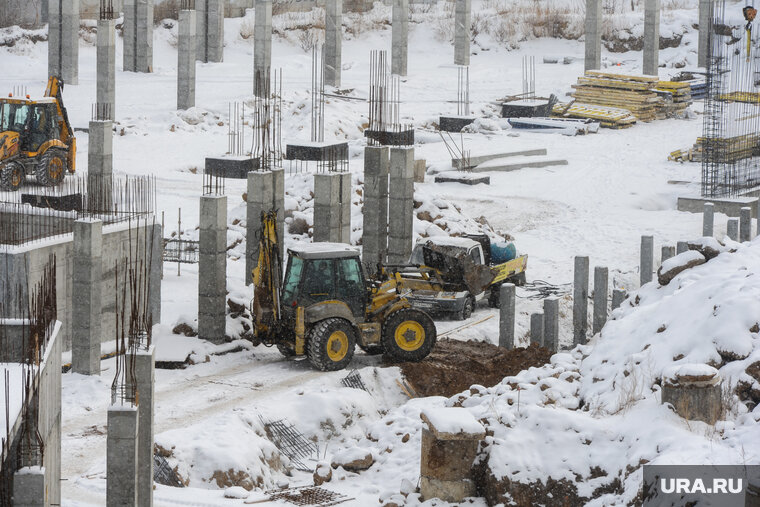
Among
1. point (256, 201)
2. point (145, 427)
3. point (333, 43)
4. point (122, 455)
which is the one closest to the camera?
point (122, 455)

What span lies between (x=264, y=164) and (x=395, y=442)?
27.5ft

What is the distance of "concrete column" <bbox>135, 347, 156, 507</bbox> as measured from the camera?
36.4 ft

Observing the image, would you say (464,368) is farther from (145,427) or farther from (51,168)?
(51,168)

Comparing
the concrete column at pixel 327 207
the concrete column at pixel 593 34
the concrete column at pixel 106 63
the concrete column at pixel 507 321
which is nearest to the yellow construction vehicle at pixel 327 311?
the concrete column at pixel 507 321

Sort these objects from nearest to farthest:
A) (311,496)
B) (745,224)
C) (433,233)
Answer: (311,496), (745,224), (433,233)

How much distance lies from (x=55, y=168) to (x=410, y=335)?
44.0 feet

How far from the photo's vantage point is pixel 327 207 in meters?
21.0

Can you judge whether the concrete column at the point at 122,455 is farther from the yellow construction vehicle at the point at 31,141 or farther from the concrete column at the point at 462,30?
the concrete column at the point at 462,30

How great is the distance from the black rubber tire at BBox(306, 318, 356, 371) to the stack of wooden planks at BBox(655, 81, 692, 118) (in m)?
27.2

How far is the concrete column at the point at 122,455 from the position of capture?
34.2 feet

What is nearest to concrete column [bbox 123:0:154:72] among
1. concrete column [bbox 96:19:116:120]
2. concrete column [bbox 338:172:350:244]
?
concrete column [bbox 96:19:116:120]

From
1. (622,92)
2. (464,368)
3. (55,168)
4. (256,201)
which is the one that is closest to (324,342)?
(464,368)

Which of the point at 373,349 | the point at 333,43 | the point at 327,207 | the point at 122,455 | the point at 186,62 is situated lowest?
the point at 373,349

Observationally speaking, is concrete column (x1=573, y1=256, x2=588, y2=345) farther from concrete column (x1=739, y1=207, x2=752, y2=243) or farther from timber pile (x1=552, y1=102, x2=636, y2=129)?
timber pile (x1=552, y1=102, x2=636, y2=129)
